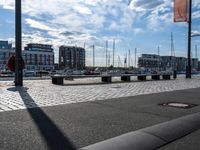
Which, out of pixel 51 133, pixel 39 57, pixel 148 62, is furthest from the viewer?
pixel 148 62

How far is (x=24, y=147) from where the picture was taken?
5.37 m

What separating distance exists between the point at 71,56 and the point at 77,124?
412ft

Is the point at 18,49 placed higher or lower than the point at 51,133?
higher

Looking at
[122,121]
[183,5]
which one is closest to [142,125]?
[122,121]

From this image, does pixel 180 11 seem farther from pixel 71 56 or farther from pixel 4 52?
pixel 71 56

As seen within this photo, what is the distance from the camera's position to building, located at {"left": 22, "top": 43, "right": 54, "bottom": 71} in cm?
10788

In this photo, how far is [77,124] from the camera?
7402mm

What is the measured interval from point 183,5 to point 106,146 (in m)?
29.2

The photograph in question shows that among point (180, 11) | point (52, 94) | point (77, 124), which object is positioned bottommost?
point (77, 124)

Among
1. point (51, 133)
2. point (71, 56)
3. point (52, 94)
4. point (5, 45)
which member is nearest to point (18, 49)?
point (52, 94)

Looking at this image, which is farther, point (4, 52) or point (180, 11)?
point (4, 52)

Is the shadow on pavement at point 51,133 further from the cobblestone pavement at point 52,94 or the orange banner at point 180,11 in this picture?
the orange banner at point 180,11

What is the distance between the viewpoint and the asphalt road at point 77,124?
5828mm

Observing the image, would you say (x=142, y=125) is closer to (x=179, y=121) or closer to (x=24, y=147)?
(x=179, y=121)
